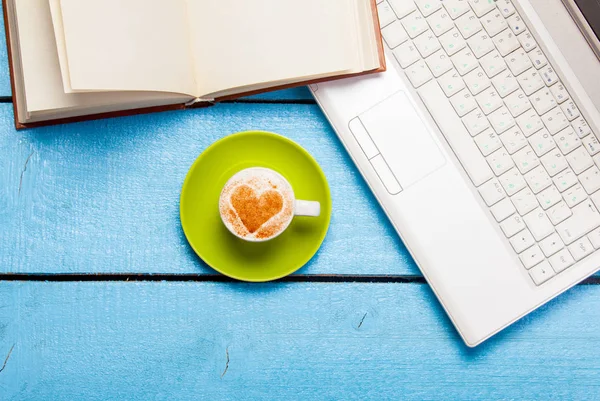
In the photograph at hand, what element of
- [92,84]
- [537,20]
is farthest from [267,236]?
[537,20]

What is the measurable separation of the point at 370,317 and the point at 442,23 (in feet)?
1.09

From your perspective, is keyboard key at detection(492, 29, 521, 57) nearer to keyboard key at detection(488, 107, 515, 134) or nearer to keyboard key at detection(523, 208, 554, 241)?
keyboard key at detection(488, 107, 515, 134)

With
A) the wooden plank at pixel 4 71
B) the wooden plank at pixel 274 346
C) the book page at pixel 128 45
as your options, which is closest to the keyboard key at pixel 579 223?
the wooden plank at pixel 274 346

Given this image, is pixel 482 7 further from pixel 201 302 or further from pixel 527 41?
pixel 201 302

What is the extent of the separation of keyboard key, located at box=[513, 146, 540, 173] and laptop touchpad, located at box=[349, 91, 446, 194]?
8 cm

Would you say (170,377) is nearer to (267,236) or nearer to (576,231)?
(267,236)

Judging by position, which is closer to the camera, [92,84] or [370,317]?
[92,84]

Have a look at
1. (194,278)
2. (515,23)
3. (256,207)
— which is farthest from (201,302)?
(515,23)

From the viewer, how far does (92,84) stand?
53 cm

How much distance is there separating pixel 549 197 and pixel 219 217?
354 millimetres

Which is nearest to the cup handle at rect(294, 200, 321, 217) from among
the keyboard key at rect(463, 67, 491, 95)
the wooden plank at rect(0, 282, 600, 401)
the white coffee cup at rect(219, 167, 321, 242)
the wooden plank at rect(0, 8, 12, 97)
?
the white coffee cup at rect(219, 167, 321, 242)

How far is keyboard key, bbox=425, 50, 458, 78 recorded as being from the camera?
59 cm

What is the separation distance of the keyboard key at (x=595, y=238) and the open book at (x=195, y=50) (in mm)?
281

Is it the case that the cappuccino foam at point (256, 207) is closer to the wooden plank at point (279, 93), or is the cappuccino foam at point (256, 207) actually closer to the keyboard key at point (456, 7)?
the wooden plank at point (279, 93)
